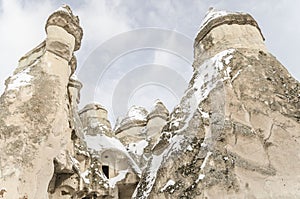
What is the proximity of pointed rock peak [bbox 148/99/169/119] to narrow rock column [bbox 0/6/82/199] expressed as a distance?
9.32m

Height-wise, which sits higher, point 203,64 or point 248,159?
point 203,64

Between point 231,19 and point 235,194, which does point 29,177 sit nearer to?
point 235,194

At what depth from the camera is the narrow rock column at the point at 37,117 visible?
625 centimetres

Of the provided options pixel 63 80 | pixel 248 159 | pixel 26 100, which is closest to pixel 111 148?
pixel 63 80

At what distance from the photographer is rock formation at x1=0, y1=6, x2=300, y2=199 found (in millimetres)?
5883

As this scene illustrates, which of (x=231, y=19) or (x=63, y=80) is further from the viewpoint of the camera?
(x=231, y=19)

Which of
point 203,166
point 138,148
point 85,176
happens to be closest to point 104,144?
point 85,176

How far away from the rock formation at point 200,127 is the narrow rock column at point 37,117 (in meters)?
0.02

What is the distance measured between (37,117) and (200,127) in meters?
3.56

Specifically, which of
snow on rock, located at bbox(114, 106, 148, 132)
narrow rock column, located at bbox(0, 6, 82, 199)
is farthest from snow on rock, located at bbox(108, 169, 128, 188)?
snow on rock, located at bbox(114, 106, 148, 132)

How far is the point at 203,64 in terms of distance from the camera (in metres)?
8.55

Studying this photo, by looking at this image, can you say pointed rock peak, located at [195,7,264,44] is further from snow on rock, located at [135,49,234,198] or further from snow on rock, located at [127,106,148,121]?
snow on rock, located at [127,106,148,121]

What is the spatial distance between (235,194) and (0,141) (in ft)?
15.3

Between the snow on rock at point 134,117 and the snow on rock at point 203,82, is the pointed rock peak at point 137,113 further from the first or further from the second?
the snow on rock at point 203,82
